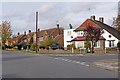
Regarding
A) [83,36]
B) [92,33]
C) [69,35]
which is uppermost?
[69,35]

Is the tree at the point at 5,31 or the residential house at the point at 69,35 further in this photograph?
the tree at the point at 5,31

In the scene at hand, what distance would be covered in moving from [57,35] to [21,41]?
3591 cm

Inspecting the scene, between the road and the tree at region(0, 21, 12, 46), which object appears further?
the tree at region(0, 21, 12, 46)

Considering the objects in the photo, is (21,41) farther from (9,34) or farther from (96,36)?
(96,36)

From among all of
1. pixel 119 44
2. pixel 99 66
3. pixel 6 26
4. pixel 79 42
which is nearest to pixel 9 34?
pixel 6 26

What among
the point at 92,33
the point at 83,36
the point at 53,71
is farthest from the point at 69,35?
the point at 53,71

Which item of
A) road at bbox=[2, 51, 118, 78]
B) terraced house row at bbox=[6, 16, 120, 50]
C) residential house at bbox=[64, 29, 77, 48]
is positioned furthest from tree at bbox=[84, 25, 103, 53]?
residential house at bbox=[64, 29, 77, 48]

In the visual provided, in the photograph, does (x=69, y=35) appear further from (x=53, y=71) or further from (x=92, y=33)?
(x=53, y=71)

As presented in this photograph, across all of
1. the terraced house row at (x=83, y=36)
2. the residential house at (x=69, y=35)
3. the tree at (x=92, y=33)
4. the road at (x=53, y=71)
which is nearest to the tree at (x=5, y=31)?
the terraced house row at (x=83, y=36)

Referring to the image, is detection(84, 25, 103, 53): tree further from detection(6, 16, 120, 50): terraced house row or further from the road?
the road

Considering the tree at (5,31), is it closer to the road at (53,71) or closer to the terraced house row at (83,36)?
the terraced house row at (83,36)

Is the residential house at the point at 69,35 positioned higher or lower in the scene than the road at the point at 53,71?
higher

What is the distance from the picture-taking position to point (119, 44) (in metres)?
43.3

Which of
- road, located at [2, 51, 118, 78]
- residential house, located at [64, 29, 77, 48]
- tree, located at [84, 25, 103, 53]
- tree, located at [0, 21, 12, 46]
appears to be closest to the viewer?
road, located at [2, 51, 118, 78]
